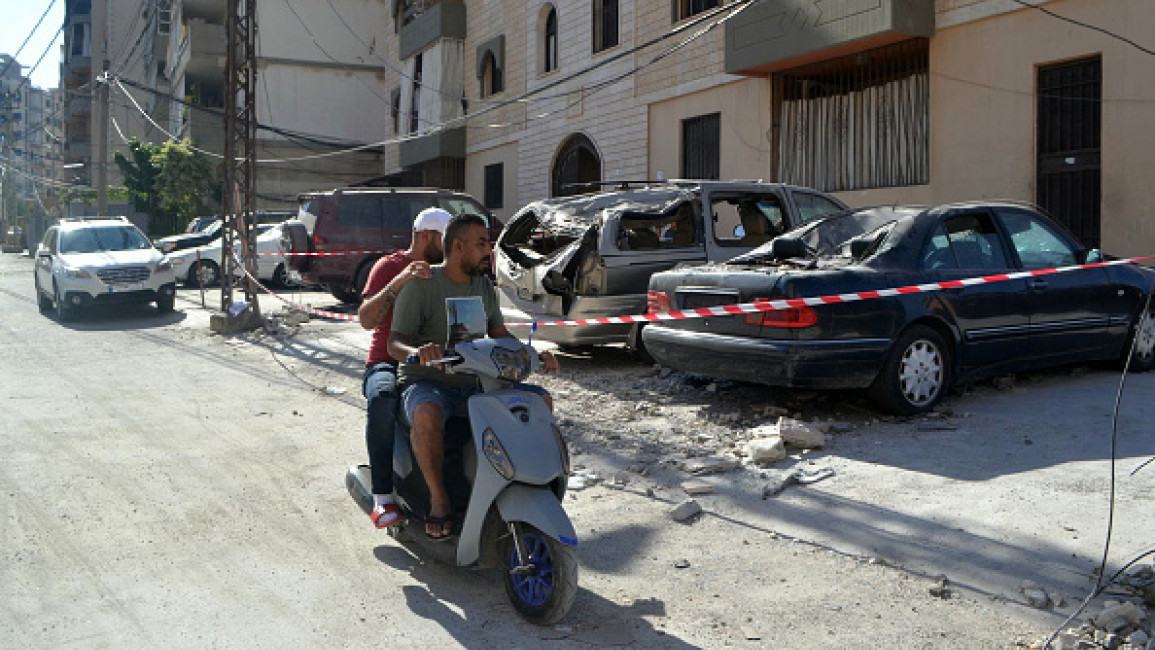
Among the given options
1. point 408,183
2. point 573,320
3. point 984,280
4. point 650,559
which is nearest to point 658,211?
point 573,320

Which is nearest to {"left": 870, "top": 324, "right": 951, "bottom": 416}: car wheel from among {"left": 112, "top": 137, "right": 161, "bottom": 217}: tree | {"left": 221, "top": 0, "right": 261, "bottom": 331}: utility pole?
{"left": 221, "top": 0, "right": 261, "bottom": 331}: utility pole

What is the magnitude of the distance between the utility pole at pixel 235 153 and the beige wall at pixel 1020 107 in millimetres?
9343

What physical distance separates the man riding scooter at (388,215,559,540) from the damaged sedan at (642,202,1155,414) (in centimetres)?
255

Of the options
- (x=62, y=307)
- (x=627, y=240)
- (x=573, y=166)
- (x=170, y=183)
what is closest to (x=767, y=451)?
(x=627, y=240)

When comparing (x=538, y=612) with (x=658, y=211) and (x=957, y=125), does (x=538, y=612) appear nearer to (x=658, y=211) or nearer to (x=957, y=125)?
(x=658, y=211)

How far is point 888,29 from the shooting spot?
13.3 m

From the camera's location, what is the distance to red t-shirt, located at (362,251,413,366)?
16.4ft

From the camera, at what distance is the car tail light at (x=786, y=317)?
6.62 metres

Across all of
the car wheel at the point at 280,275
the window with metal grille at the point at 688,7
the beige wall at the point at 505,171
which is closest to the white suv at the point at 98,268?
the car wheel at the point at 280,275

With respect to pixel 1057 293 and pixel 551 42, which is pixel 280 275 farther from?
pixel 1057 293

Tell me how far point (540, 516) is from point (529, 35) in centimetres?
2215

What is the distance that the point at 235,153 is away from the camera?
613 inches

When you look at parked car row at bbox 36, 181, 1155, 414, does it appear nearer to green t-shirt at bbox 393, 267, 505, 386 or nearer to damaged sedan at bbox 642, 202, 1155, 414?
damaged sedan at bbox 642, 202, 1155, 414

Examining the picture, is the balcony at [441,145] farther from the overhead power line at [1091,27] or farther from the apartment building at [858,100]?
the overhead power line at [1091,27]
